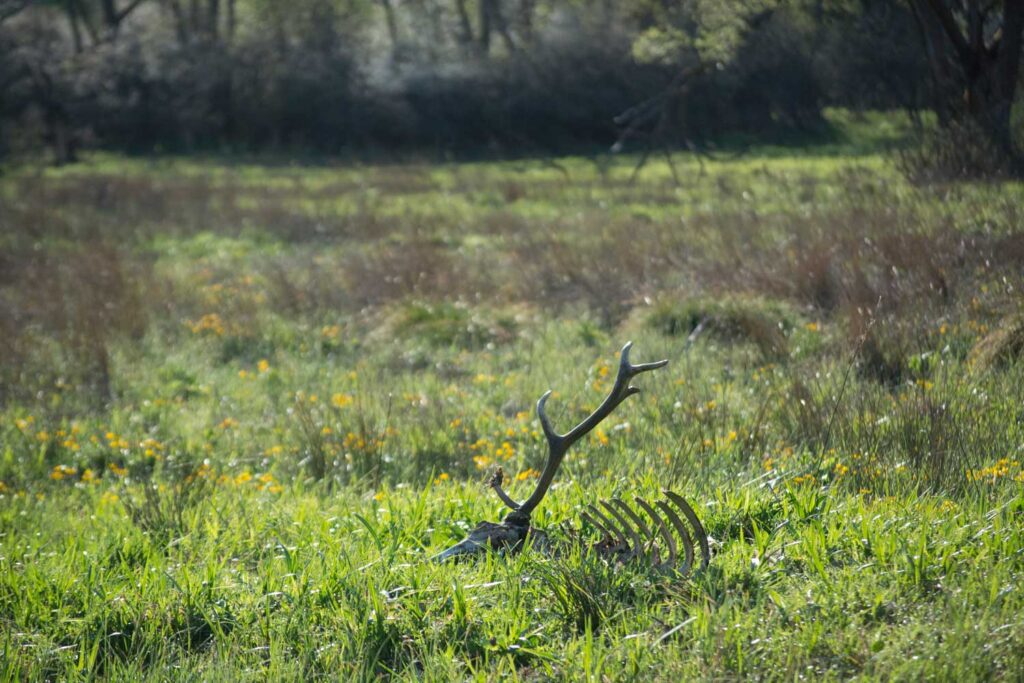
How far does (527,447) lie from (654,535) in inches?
88.0

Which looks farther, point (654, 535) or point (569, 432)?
point (569, 432)

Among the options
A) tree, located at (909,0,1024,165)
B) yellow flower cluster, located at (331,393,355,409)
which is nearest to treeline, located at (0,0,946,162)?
tree, located at (909,0,1024,165)

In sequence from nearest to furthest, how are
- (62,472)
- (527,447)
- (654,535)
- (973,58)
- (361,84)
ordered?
(654,535) → (527,447) → (62,472) → (973,58) → (361,84)

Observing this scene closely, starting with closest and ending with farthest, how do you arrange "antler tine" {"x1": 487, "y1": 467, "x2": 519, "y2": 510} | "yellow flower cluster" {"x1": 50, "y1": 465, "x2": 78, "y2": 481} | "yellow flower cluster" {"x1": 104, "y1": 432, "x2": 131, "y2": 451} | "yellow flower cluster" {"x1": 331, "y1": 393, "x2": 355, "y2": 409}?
"antler tine" {"x1": 487, "y1": 467, "x2": 519, "y2": 510} < "yellow flower cluster" {"x1": 50, "y1": 465, "x2": 78, "y2": 481} < "yellow flower cluster" {"x1": 104, "y1": 432, "x2": 131, "y2": 451} < "yellow flower cluster" {"x1": 331, "y1": 393, "x2": 355, "y2": 409}

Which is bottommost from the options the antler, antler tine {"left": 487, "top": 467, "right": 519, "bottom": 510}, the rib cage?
the rib cage

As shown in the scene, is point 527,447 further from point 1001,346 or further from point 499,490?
point 1001,346

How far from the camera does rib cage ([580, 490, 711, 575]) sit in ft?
11.4

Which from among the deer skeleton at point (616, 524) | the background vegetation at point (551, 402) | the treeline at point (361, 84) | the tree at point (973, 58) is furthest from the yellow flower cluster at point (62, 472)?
the treeline at point (361, 84)

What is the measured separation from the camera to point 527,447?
5781 millimetres

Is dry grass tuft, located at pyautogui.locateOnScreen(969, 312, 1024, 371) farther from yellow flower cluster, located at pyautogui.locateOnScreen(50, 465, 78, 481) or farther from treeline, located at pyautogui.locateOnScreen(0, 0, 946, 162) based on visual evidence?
treeline, located at pyautogui.locateOnScreen(0, 0, 946, 162)

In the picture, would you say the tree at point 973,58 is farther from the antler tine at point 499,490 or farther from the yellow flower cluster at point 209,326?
the antler tine at point 499,490

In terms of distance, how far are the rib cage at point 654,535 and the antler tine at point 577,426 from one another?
21cm

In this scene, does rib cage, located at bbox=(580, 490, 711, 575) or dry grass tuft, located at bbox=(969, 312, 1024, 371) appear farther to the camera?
dry grass tuft, located at bbox=(969, 312, 1024, 371)

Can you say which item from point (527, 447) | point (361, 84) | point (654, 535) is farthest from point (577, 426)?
point (361, 84)
